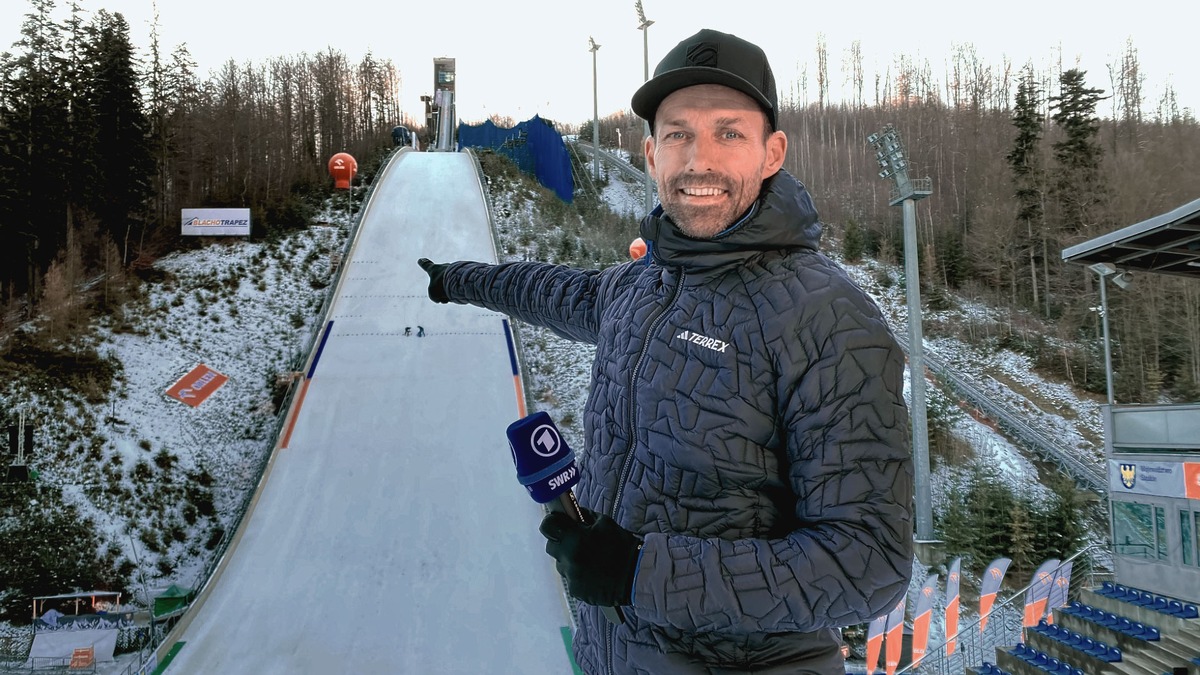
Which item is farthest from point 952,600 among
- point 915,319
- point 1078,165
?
point 1078,165

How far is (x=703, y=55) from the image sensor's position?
1.32 metres

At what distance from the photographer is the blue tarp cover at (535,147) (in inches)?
1060

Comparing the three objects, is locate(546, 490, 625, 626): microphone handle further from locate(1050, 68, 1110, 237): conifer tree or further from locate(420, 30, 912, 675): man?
locate(1050, 68, 1110, 237): conifer tree

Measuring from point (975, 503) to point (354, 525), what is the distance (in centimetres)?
998

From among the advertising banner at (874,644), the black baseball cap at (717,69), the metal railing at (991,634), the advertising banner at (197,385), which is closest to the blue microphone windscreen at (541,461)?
the black baseball cap at (717,69)

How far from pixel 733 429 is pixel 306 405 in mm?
14071

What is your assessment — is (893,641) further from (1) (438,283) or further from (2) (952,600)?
(1) (438,283)

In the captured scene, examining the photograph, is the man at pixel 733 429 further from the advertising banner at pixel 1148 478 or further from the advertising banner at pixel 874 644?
the advertising banner at pixel 1148 478

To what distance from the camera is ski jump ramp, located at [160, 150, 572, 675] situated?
28.2ft

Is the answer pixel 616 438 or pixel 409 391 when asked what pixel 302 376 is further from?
→ pixel 616 438

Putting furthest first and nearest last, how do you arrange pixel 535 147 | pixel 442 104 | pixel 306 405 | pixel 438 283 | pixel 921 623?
pixel 442 104
pixel 535 147
pixel 306 405
pixel 921 623
pixel 438 283

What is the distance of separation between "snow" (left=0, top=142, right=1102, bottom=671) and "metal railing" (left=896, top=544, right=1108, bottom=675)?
1.31m

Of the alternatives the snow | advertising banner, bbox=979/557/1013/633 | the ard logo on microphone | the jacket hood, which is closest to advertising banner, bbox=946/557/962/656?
advertising banner, bbox=979/557/1013/633

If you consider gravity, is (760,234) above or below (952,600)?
above
